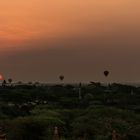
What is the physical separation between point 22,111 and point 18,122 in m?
26.8

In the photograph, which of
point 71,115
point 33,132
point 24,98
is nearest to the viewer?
point 33,132

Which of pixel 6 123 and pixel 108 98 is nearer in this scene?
pixel 6 123

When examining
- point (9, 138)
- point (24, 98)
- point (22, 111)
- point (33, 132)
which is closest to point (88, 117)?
point (33, 132)

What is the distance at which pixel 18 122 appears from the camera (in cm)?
4556

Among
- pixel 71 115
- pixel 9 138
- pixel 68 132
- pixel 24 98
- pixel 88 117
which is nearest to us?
pixel 9 138

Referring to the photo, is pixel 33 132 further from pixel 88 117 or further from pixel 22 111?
pixel 22 111

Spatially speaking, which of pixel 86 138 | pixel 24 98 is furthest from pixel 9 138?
pixel 24 98

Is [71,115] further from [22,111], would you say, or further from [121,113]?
[22,111]

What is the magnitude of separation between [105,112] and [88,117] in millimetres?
6595

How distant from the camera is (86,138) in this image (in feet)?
143

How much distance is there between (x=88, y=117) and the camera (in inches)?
2087

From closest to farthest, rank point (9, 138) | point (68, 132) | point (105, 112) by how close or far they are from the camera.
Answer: point (9, 138), point (68, 132), point (105, 112)

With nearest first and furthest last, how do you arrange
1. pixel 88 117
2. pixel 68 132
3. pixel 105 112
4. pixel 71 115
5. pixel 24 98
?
pixel 68 132
pixel 88 117
pixel 105 112
pixel 71 115
pixel 24 98

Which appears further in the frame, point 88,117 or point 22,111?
point 22,111
